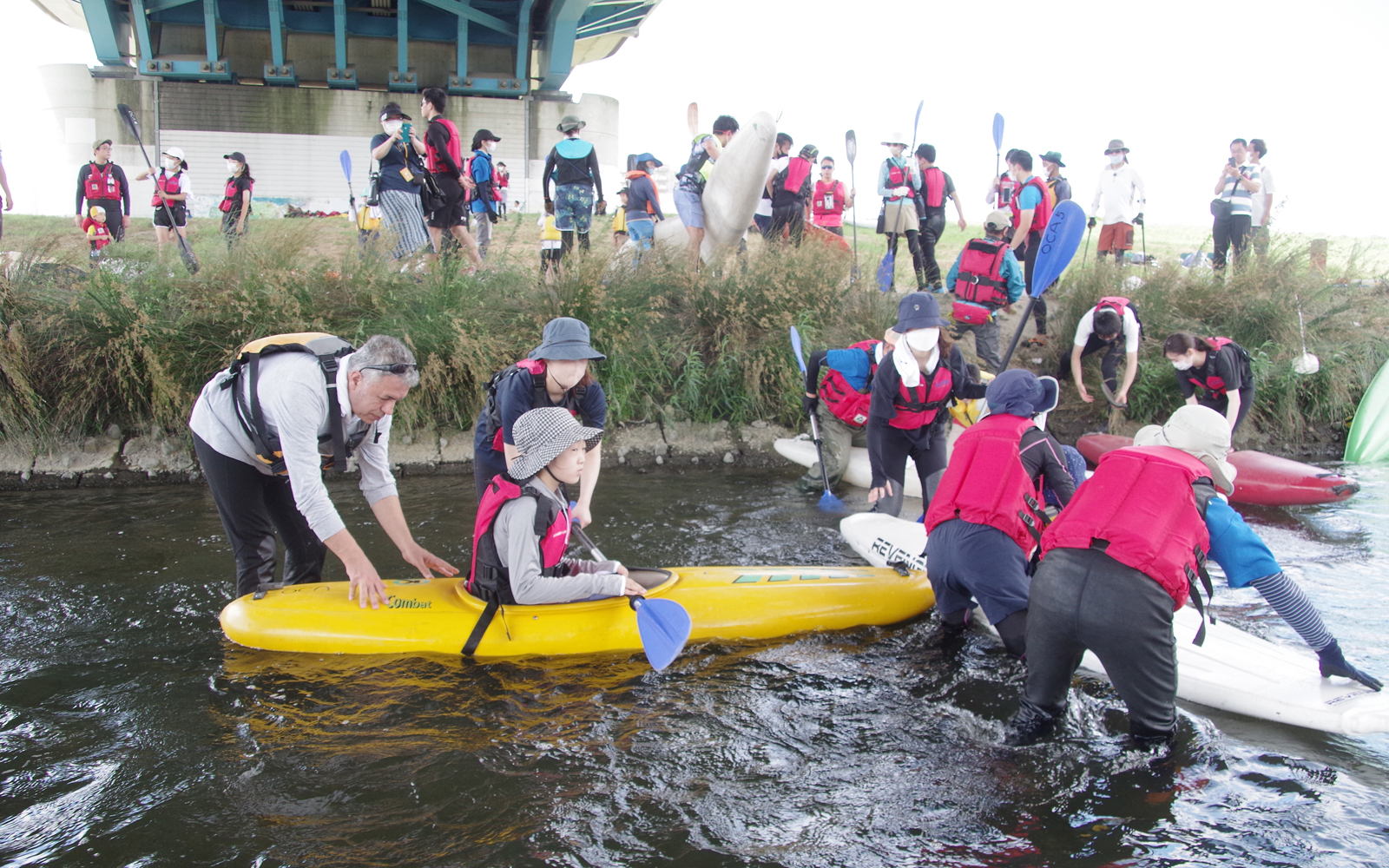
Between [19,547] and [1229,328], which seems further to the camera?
[1229,328]

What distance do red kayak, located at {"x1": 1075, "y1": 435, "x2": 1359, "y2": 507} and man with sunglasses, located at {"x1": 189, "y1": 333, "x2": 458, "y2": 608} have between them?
495 centimetres

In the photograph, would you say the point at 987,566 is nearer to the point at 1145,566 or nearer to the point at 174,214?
the point at 1145,566


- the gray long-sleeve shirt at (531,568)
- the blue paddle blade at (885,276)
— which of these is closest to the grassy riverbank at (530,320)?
the blue paddle blade at (885,276)

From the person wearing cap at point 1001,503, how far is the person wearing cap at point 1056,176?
18.4 feet

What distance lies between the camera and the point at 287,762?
271 centimetres

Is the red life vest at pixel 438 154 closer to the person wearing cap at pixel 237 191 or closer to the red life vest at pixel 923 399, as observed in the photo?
the person wearing cap at pixel 237 191

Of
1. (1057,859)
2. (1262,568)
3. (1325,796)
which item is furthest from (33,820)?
(1325,796)

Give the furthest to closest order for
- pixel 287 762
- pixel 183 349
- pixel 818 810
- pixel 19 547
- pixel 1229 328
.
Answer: pixel 1229 328 < pixel 183 349 < pixel 19 547 < pixel 287 762 < pixel 818 810

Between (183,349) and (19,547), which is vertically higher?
(183,349)

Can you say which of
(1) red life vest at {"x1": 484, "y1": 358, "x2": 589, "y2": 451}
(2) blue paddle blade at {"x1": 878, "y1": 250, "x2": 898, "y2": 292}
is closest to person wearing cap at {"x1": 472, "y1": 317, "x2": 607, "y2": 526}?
(1) red life vest at {"x1": 484, "y1": 358, "x2": 589, "y2": 451}

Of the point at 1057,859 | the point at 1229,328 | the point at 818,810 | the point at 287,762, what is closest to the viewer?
the point at 1057,859

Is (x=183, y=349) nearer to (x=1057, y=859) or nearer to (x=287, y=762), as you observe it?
(x=287, y=762)

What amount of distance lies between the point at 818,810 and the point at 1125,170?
7.92m

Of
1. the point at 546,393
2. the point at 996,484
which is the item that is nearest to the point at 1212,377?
the point at 996,484
